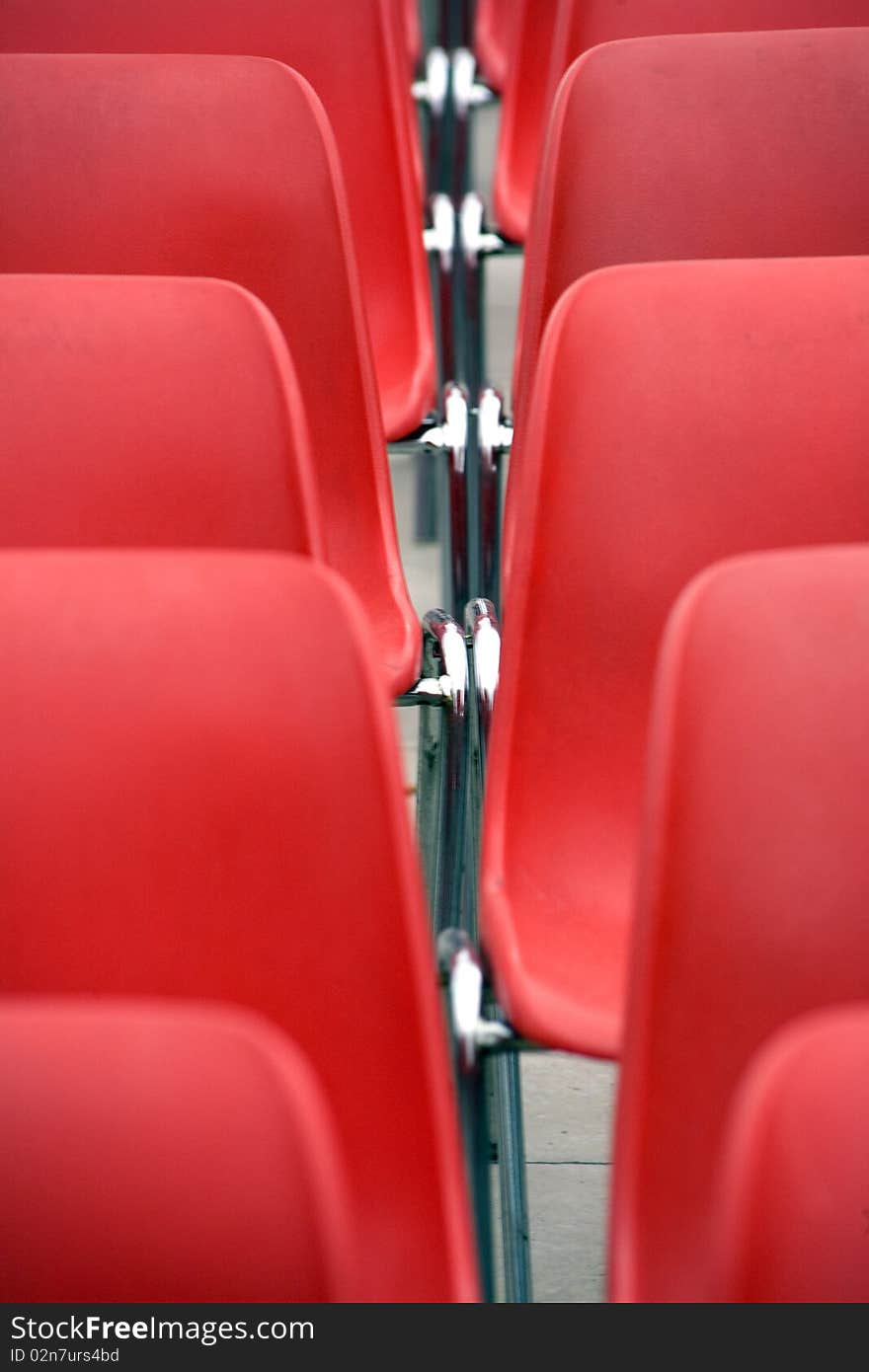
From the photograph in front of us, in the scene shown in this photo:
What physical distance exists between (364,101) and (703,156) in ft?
1.73

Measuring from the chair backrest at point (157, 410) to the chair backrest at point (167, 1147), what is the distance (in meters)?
0.65

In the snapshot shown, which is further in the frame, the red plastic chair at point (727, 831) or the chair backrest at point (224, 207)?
the chair backrest at point (224, 207)

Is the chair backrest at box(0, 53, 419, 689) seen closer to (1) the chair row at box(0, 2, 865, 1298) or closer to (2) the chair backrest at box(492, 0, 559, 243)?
(1) the chair row at box(0, 2, 865, 1298)

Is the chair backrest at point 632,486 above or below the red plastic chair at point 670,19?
below

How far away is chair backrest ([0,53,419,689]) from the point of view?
171 centimetres

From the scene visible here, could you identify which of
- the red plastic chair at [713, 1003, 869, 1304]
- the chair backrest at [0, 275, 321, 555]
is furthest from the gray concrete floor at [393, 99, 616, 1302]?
the red plastic chair at [713, 1003, 869, 1304]

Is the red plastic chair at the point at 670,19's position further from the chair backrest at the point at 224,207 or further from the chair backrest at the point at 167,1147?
the chair backrest at the point at 167,1147

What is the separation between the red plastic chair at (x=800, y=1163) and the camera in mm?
767

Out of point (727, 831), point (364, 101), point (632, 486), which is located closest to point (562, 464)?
point (632, 486)

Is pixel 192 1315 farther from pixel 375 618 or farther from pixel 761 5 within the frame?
pixel 761 5

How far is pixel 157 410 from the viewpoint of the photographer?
137 centimetres

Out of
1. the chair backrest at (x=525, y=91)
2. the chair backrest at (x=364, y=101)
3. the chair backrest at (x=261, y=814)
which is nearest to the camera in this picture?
the chair backrest at (x=261, y=814)

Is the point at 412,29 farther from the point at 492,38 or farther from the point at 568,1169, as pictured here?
the point at 568,1169

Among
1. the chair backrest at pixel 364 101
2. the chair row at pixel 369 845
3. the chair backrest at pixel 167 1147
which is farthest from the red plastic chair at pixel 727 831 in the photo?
the chair backrest at pixel 364 101
